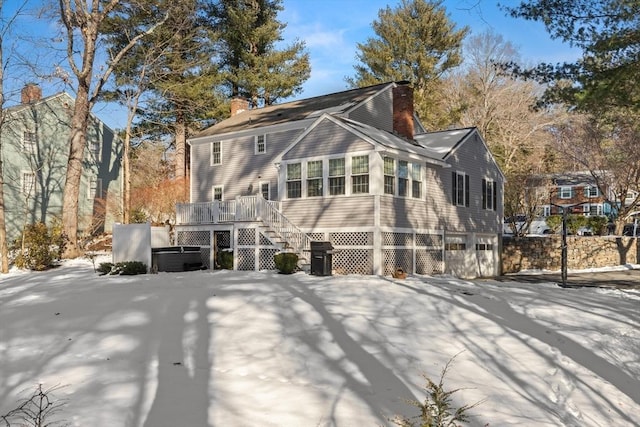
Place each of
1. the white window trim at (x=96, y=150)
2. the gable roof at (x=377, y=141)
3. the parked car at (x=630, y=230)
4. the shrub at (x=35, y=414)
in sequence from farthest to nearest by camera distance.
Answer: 1. the parked car at (x=630, y=230)
2. the white window trim at (x=96, y=150)
3. the gable roof at (x=377, y=141)
4. the shrub at (x=35, y=414)

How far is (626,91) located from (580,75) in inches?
52.8

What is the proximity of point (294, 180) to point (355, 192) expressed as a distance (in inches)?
125

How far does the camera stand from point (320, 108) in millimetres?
26453

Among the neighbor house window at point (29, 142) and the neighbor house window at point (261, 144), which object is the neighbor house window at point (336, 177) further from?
the neighbor house window at point (29, 142)

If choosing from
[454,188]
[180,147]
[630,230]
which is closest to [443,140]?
[454,188]

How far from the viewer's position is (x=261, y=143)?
27.1 metres

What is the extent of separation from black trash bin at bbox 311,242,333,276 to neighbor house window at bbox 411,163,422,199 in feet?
16.5

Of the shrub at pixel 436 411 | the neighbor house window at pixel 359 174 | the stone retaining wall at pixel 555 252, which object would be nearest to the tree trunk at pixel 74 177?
the neighbor house window at pixel 359 174

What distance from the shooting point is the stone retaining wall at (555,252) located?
29.7 meters

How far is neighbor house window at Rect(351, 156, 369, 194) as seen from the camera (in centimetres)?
1975

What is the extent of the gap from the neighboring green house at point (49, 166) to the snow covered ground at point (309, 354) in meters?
19.9

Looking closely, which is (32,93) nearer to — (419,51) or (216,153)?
(216,153)

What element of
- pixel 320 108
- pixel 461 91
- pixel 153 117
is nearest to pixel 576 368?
pixel 320 108

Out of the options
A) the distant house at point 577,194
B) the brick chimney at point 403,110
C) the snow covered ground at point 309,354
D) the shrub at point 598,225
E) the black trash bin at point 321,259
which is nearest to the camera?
the snow covered ground at point 309,354
